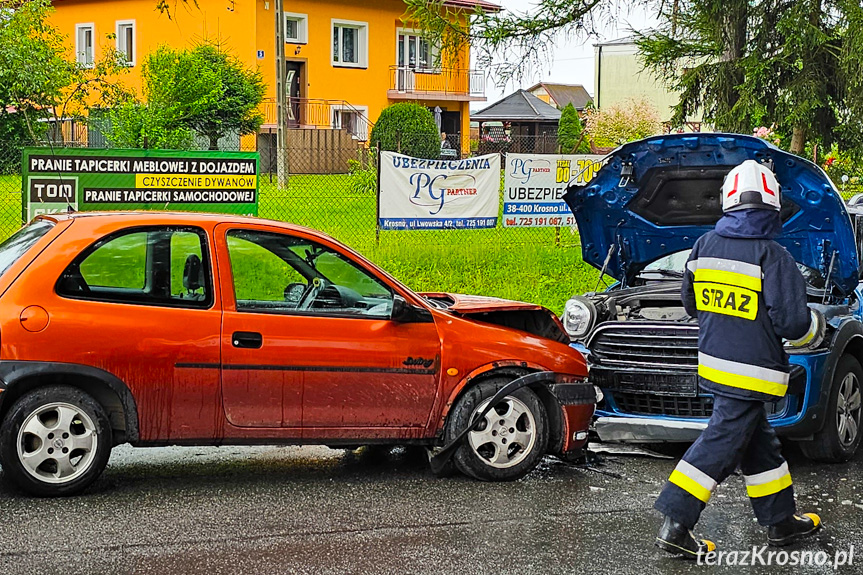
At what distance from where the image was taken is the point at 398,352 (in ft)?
21.3

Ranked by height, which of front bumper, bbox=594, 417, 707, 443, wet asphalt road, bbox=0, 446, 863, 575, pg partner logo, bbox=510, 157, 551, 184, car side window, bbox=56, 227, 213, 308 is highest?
pg partner logo, bbox=510, 157, 551, 184

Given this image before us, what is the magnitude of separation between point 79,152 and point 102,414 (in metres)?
6.27

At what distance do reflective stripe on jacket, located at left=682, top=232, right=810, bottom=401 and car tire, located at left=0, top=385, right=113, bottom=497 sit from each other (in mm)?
3126

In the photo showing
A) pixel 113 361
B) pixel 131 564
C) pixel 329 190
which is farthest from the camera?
pixel 329 190

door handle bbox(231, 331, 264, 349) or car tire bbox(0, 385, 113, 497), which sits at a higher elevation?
door handle bbox(231, 331, 264, 349)

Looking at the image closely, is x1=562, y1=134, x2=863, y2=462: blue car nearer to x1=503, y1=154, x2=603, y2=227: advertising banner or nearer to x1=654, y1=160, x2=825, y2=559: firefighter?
x1=654, y1=160, x2=825, y2=559: firefighter

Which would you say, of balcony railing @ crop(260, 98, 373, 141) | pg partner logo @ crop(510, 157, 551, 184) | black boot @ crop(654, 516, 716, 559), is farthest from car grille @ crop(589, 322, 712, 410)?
balcony railing @ crop(260, 98, 373, 141)

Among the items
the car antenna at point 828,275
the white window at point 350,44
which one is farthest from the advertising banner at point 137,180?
the white window at point 350,44

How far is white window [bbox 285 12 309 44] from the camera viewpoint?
37.2 m

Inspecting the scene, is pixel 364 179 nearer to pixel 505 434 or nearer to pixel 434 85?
pixel 505 434

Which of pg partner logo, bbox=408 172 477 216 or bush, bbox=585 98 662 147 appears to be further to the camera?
bush, bbox=585 98 662 147

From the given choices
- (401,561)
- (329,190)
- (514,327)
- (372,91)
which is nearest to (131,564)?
(401,561)

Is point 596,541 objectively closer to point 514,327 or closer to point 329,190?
point 514,327

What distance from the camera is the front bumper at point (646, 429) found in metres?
6.83
